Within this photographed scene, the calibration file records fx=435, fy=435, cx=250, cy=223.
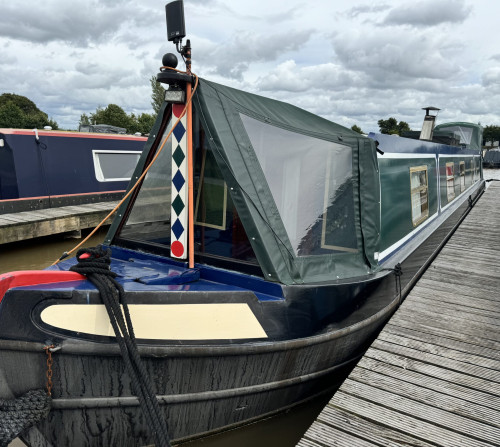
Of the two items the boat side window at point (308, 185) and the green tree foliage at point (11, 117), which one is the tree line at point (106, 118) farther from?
the boat side window at point (308, 185)

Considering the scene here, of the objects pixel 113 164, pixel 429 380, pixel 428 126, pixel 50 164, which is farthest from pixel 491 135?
pixel 429 380

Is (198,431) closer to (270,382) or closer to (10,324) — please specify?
(270,382)

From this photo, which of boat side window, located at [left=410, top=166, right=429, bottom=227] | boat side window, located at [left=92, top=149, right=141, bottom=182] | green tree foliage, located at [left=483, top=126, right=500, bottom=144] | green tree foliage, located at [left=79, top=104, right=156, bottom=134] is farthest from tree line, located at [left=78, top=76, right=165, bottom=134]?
green tree foliage, located at [left=483, top=126, right=500, bottom=144]

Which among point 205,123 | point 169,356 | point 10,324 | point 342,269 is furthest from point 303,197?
point 10,324

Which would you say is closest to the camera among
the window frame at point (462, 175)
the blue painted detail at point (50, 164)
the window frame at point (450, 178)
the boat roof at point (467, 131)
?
the window frame at point (450, 178)

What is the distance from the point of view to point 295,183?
10.7ft

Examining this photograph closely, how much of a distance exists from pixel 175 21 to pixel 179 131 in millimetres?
756

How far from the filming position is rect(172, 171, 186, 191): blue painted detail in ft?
10.4

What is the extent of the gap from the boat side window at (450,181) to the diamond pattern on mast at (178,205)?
18.1 ft

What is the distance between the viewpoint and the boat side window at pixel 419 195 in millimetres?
4965

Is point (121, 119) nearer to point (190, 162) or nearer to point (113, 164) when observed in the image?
point (113, 164)

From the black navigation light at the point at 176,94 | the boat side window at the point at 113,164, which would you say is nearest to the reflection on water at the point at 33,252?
the boat side window at the point at 113,164

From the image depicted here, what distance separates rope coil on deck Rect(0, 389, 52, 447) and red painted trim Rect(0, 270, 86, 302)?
601 mm

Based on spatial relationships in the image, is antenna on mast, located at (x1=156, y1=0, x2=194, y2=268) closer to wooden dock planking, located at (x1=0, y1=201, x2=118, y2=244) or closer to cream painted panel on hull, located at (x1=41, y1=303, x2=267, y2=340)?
cream painted panel on hull, located at (x1=41, y1=303, x2=267, y2=340)
